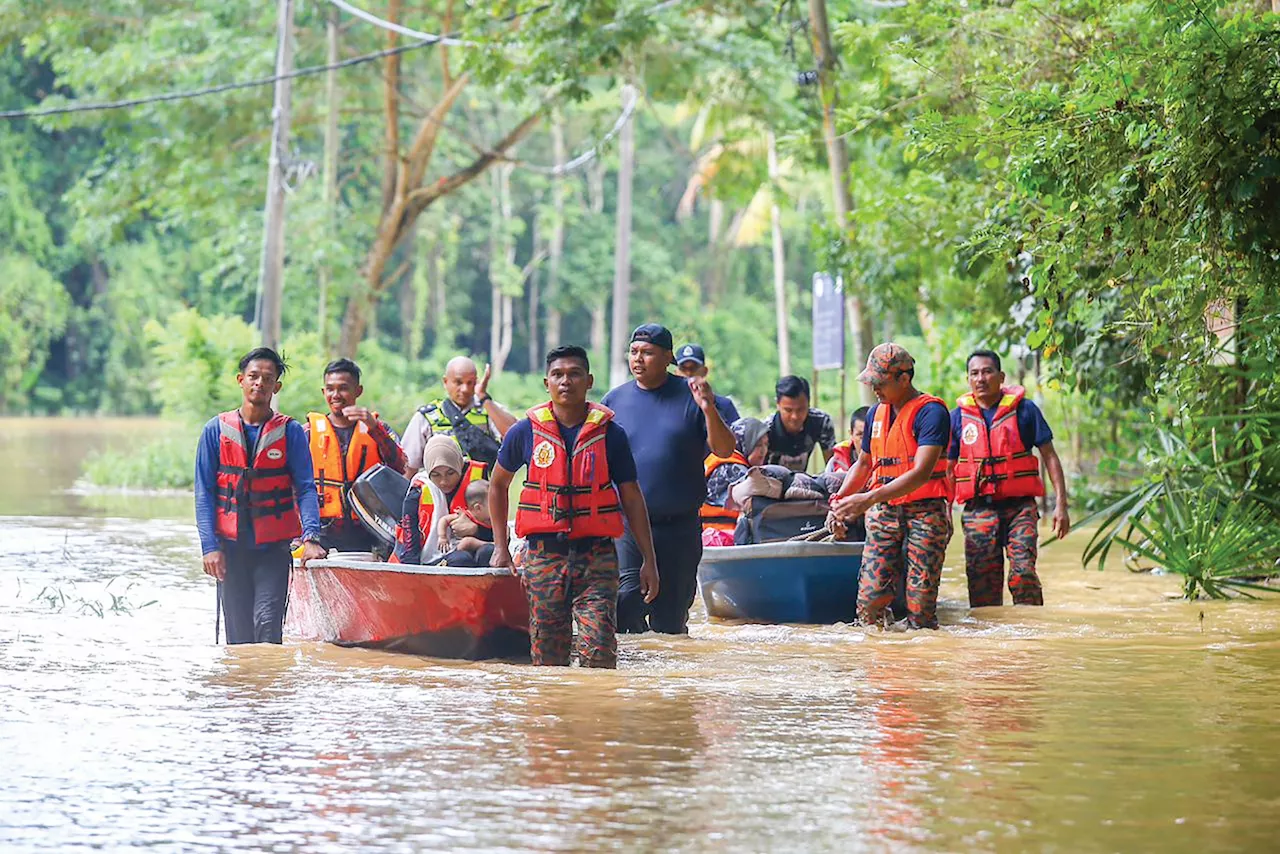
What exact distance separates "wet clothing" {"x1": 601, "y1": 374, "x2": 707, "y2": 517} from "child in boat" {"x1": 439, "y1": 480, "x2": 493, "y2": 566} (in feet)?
2.84

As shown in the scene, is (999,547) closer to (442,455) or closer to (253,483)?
(442,455)

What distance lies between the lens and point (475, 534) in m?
10.4

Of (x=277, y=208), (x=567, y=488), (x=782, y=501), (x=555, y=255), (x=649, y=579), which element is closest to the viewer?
(x=567, y=488)

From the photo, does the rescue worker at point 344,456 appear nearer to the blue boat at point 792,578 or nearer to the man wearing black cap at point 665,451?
the man wearing black cap at point 665,451

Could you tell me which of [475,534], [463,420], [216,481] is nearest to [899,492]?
[475,534]

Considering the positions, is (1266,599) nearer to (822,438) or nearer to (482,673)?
(822,438)

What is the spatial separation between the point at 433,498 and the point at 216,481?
1.19 meters

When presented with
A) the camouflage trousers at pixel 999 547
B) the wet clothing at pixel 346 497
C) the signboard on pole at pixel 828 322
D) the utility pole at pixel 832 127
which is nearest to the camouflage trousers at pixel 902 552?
the camouflage trousers at pixel 999 547

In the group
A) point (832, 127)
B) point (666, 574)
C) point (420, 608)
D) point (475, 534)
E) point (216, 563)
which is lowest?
point (420, 608)

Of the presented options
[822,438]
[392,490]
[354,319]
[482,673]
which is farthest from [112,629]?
[354,319]

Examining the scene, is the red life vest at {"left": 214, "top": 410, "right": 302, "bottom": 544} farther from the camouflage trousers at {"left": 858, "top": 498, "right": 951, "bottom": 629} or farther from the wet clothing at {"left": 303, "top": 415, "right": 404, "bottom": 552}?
the camouflage trousers at {"left": 858, "top": 498, "right": 951, "bottom": 629}

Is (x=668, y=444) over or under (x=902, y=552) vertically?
over

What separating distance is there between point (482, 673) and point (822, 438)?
151 inches

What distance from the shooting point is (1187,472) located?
13.8 meters
